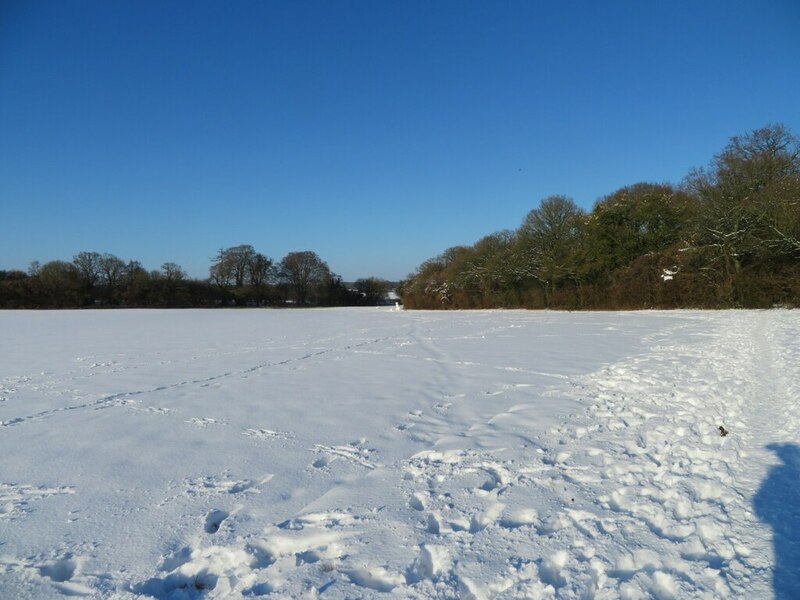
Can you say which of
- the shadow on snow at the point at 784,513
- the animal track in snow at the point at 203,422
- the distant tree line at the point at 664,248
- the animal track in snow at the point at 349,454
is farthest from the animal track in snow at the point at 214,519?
the distant tree line at the point at 664,248

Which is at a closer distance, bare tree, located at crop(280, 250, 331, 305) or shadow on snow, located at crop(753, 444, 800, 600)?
shadow on snow, located at crop(753, 444, 800, 600)

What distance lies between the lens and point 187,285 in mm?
68250

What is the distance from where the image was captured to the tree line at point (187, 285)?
61031mm

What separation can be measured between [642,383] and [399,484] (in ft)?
16.4

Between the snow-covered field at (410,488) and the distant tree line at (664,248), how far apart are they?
64.7 ft

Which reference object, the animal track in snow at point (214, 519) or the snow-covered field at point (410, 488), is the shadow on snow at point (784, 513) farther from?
the animal track in snow at point (214, 519)

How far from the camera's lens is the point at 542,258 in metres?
36.5

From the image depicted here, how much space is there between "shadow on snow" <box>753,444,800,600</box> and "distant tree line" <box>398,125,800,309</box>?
23.3 meters

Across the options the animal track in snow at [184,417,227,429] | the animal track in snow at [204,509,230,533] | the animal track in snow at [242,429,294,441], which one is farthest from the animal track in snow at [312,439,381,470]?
the animal track in snow at [184,417,227,429]

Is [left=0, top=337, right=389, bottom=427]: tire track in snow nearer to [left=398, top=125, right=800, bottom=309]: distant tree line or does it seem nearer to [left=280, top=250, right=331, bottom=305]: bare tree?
[left=398, top=125, right=800, bottom=309]: distant tree line

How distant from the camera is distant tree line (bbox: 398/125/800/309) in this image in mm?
22719

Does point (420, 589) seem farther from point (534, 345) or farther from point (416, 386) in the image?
point (534, 345)

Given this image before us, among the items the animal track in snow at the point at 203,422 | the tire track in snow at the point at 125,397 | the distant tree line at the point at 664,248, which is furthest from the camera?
the distant tree line at the point at 664,248

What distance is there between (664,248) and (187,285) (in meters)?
63.2
